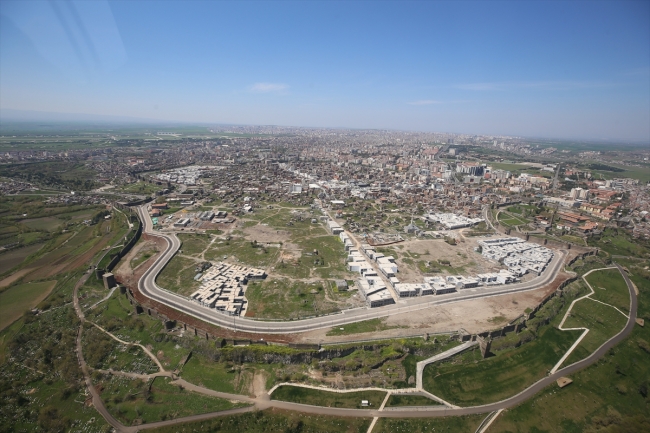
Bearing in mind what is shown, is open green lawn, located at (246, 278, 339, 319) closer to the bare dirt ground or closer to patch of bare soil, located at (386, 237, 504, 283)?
patch of bare soil, located at (386, 237, 504, 283)

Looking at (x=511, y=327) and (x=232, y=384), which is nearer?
(x=232, y=384)

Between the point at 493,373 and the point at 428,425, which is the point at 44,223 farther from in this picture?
the point at 493,373

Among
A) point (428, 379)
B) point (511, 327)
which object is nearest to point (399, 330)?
point (428, 379)

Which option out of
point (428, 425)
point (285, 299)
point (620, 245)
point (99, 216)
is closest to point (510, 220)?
point (620, 245)

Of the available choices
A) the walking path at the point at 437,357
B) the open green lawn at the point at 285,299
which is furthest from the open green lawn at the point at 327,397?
the open green lawn at the point at 285,299

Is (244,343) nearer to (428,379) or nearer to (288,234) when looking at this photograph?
(428,379)
